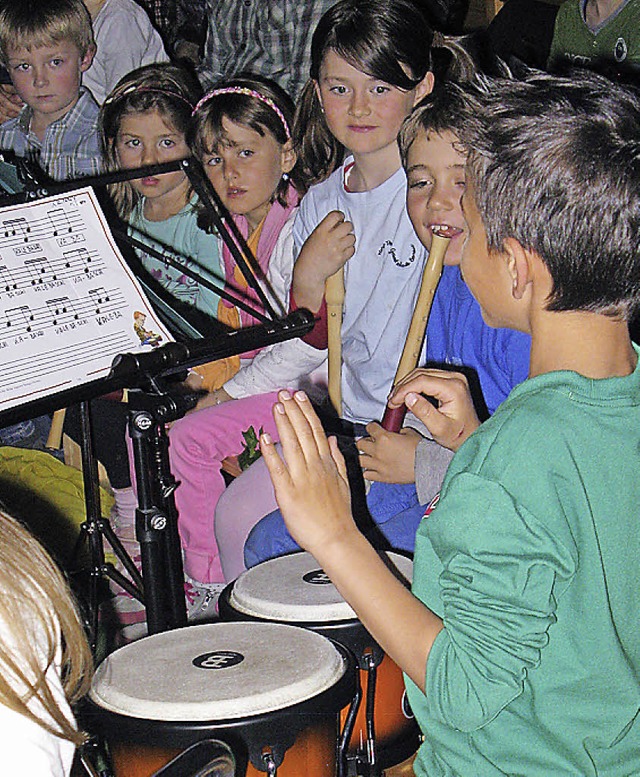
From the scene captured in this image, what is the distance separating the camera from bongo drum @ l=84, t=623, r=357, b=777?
3.36 feet

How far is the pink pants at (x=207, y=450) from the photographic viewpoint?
2.07 metres

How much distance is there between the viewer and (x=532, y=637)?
83 cm

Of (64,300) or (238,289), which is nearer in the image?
(64,300)

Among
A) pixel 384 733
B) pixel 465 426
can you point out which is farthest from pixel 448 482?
pixel 384 733

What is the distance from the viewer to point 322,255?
1926mm

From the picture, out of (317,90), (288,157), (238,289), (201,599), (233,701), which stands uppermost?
(317,90)

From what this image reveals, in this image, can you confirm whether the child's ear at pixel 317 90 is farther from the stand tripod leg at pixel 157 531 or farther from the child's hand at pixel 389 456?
the stand tripod leg at pixel 157 531

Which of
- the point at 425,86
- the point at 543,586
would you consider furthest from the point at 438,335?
the point at 543,586

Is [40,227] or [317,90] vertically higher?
[317,90]

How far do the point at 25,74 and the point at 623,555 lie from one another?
7.80ft

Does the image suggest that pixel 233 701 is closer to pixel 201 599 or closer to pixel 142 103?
pixel 201 599

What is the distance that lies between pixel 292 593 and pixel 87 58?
1992 millimetres

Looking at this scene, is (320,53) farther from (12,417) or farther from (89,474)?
(12,417)

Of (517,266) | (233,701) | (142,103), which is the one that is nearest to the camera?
(517,266)
